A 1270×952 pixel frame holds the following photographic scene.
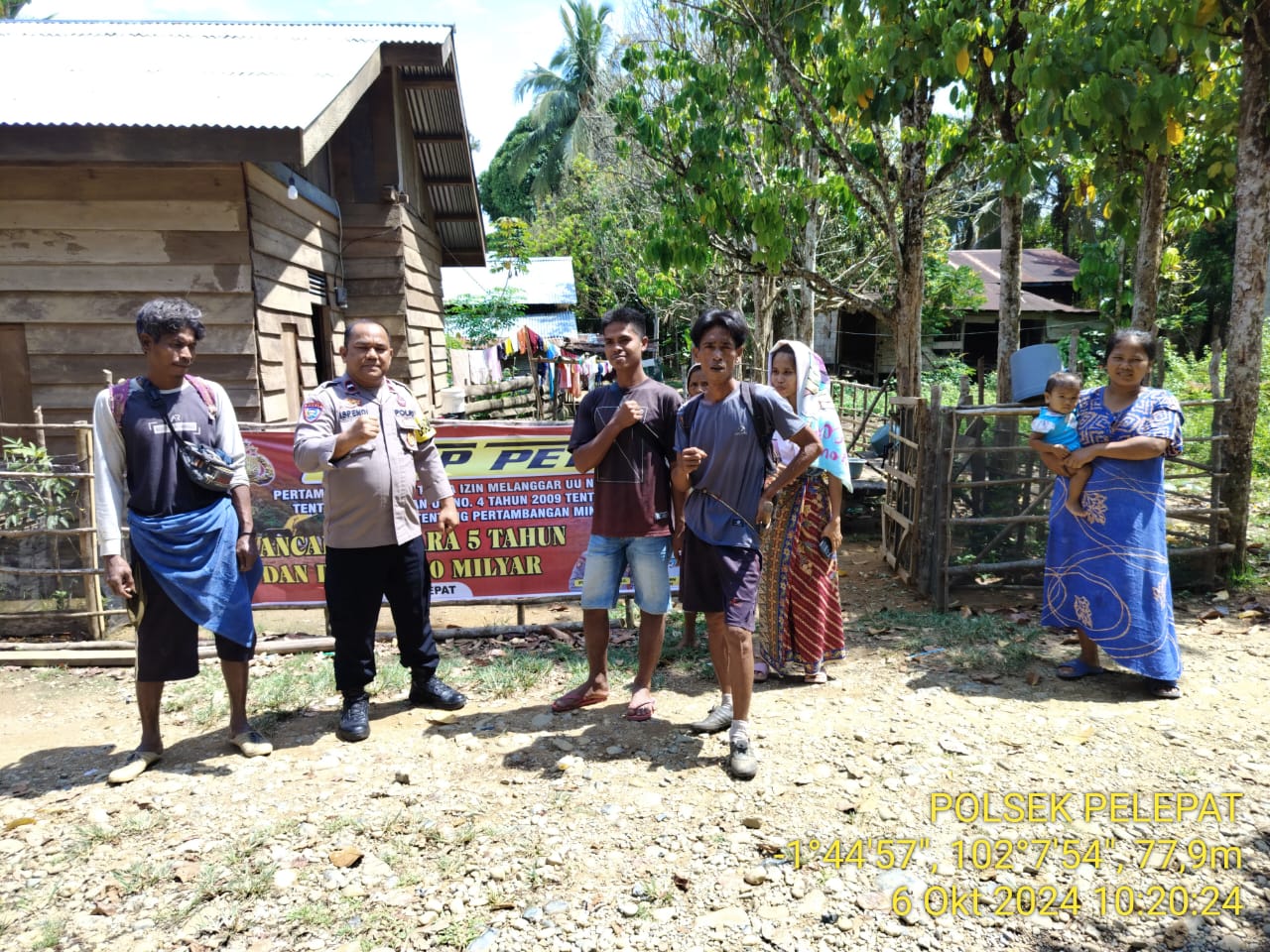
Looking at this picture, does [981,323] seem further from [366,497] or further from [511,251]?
[366,497]

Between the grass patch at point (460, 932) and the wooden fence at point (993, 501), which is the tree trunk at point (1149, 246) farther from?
the grass patch at point (460, 932)

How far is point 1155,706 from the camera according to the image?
3871 millimetres

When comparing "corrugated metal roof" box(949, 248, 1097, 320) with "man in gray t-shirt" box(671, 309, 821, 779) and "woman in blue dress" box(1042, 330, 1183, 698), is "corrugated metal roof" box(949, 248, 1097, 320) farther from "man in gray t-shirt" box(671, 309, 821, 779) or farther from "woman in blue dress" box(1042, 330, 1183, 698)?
"man in gray t-shirt" box(671, 309, 821, 779)

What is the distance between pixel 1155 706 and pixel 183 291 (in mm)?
6831

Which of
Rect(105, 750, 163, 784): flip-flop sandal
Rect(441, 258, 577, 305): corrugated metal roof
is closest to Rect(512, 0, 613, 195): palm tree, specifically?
Rect(441, 258, 577, 305): corrugated metal roof

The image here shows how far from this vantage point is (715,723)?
3.66 m

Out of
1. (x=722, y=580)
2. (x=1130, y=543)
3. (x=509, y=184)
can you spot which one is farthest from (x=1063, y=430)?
(x=509, y=184)

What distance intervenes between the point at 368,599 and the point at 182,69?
17.1 ft

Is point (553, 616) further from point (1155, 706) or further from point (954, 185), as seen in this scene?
point (954, 185)

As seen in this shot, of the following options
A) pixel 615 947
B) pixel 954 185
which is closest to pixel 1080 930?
pixel 615 947

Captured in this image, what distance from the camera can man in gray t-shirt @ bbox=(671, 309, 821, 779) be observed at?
3.34 m

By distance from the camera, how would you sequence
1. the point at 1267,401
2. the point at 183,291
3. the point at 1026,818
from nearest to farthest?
the point at 1026,818, the point at 183,291, the point at 1267,401

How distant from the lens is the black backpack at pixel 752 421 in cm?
343

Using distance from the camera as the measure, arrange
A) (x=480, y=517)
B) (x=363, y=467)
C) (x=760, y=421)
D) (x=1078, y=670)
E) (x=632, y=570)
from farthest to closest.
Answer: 1. (x=480, y=517)
2. (x=1078, y=670)
3. (x=632, y=570)
4. (x=363, y=467)
5. (x=760, y=421)
